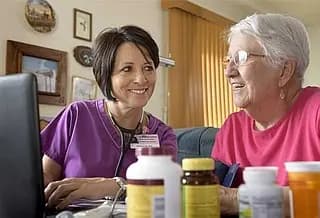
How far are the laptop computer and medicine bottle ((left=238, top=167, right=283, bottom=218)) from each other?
371 mm

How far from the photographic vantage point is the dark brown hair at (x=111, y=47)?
1724 millimetres

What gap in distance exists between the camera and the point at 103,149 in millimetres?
1622

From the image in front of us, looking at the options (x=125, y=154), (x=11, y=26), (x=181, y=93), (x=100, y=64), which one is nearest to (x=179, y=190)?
(x=125, y=154)

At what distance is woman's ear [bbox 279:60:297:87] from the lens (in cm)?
145

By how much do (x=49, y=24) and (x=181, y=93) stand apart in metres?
1.43

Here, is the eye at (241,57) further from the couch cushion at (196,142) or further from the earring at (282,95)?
the couch cushion at (196,142)

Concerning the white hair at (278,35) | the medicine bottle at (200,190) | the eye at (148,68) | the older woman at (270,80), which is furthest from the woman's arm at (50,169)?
the medicine bottle at (200,190)

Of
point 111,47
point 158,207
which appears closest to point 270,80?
point 111,47

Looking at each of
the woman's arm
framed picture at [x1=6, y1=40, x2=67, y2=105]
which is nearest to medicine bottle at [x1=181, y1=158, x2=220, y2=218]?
the woman's arm

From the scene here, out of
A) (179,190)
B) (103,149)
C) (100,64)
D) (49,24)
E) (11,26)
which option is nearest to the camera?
(179,190)

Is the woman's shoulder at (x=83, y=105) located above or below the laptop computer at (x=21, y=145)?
above

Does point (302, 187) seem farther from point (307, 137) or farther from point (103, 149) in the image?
point (103, 149)

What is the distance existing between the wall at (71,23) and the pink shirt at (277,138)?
72.9 inches

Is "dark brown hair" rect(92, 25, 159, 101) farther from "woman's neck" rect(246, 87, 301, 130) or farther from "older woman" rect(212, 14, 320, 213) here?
"woman's neck" rect(246, 87, 301, 130)
